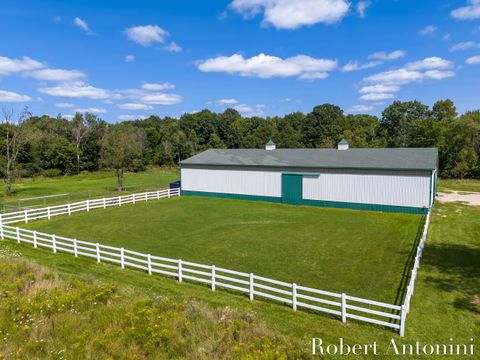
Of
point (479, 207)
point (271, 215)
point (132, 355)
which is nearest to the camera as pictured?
point (132, 355)

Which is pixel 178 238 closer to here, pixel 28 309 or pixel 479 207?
pixel 28 309

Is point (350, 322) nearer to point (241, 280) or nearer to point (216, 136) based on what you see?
point (241, 280)

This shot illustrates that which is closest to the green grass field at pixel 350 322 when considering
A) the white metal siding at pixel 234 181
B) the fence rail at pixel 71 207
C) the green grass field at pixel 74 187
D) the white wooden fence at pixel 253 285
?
the white wooden fence at pixel 253 285

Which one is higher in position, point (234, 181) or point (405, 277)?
point (234, 181)

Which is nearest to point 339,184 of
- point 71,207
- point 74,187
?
point 71,207

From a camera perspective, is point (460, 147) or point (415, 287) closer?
point (415, 287)

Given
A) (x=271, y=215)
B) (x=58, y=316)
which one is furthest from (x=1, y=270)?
(x=271, y=215)
